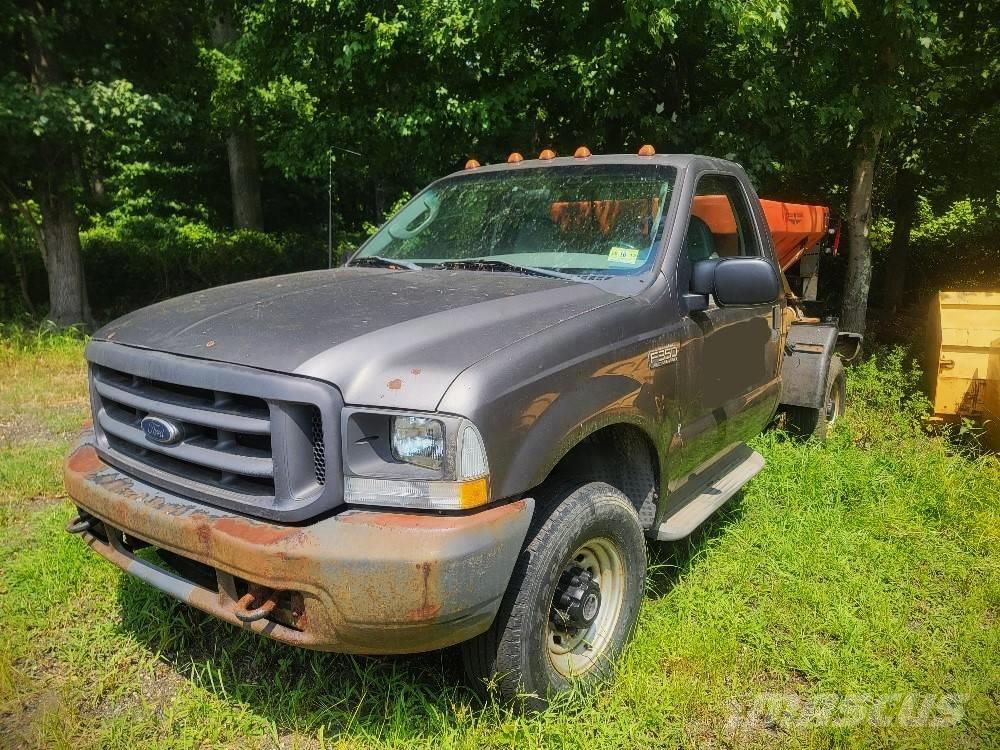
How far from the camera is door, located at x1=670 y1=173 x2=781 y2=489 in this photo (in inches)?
131

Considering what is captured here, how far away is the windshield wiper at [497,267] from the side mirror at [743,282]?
1.91 ft

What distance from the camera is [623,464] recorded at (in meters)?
3.13

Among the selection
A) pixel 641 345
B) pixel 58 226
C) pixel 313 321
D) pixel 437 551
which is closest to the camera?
pixel 437 551

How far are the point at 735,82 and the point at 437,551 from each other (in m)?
7.80

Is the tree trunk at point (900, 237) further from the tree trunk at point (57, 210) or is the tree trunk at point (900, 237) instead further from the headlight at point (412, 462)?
the tree trunk at point (57, 210)

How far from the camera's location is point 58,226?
9.71 metres

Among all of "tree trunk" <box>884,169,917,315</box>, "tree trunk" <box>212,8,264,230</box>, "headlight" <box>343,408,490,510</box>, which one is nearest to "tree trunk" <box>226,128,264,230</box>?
"tree trunk" <box>212,8,264,230</box>

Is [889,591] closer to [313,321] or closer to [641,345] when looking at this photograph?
[641,345]

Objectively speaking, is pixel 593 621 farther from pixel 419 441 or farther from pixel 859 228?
pixel 859 228

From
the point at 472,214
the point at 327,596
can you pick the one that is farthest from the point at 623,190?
the point at 327,596

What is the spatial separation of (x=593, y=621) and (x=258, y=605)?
128cm

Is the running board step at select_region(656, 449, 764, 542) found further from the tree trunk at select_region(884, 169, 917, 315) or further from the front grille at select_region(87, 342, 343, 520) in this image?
the tree trunk at select_region(884, 169, 917, 315)

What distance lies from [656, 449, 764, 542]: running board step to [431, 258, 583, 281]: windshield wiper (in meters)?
1.16

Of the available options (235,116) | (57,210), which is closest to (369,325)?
(57,210)
